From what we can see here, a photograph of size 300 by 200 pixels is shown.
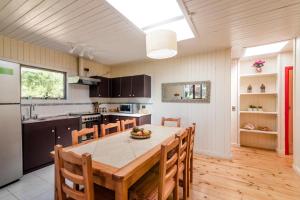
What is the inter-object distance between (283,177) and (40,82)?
5073 millimetres

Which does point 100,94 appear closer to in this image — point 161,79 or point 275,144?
point 161,79

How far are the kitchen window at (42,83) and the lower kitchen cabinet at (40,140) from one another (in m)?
0.81

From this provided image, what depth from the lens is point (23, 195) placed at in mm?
2010

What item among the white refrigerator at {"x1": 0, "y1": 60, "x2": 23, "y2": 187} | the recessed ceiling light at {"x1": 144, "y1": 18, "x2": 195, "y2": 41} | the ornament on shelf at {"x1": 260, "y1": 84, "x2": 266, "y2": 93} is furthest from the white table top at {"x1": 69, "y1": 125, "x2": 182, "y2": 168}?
the ornament on shelf at {"x1": 260, "y1": 84, "x2": 266, "y2": 93}

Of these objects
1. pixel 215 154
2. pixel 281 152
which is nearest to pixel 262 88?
pixel 281 152

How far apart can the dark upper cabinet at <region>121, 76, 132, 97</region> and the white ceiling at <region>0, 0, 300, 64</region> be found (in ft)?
4.07

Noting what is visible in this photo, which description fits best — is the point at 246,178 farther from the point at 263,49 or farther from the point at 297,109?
the point at 263,49

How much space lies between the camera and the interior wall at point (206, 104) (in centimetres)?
333

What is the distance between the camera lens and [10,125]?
2229 millimetres

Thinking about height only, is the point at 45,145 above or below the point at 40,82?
below

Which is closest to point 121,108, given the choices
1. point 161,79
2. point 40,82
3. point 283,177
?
point 161,79

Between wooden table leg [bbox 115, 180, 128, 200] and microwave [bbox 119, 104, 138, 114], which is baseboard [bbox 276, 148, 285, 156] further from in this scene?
wooden table leg [bbox 115, 180, 128, 200]

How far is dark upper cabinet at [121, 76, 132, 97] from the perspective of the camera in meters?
4.38

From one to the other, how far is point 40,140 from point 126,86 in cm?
244
